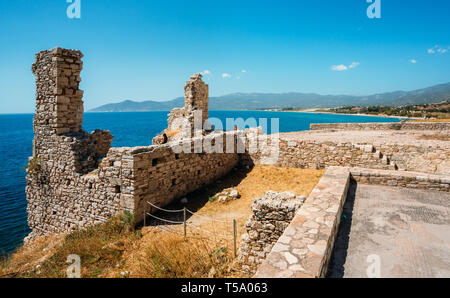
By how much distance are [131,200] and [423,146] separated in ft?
41.2

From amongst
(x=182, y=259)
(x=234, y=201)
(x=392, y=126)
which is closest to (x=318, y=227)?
(x=182, y=259)

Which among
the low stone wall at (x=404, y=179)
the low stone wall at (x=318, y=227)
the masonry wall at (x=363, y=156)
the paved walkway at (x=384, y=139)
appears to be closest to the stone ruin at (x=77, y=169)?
the masonry wall at (x=363, y=156)

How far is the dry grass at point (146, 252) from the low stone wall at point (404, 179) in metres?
3.15

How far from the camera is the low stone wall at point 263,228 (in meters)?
5.45

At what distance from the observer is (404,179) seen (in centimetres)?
679

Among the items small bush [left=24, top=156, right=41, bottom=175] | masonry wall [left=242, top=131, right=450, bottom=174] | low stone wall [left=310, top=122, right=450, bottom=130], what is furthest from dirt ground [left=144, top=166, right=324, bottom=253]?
low stone wall [left=310, top=122, right=450, bottom=130]

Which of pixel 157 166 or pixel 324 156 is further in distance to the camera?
pixel 324 156

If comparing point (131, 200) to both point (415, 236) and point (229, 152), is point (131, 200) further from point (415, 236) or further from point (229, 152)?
point (415, 236)

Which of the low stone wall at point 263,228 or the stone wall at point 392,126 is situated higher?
the stone wall at point 392,126

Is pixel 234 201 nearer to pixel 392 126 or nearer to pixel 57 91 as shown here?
pixel 57 91

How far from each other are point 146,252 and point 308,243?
4201mm

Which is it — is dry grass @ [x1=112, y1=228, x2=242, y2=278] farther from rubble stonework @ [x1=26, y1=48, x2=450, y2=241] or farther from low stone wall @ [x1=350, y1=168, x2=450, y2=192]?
low stone wall @ [x1=350, y1=168, x2=450, y2=192]

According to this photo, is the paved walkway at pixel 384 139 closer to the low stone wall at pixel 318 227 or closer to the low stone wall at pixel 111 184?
the low stone wall at pixel 318 227

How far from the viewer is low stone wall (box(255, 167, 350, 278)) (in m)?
3.08
